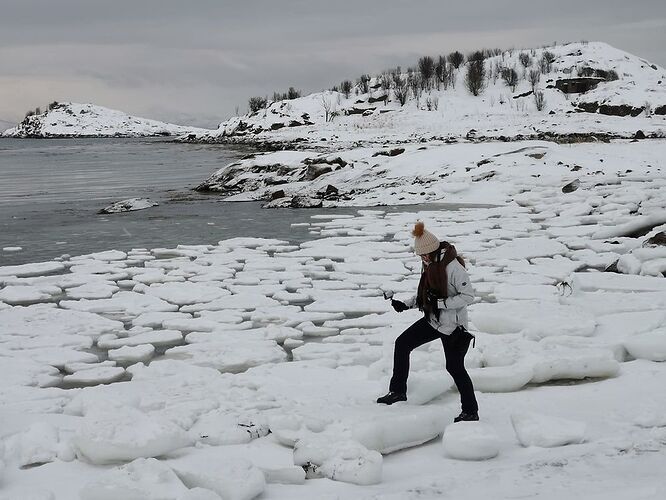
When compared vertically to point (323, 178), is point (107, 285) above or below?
below

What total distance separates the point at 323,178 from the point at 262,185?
2.23 metres

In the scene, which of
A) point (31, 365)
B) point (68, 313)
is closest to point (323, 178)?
point (68, 313)

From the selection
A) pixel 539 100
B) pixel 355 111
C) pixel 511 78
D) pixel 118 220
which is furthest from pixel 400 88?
pixel 118 220

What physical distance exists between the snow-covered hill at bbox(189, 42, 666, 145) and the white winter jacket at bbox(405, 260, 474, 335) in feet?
144

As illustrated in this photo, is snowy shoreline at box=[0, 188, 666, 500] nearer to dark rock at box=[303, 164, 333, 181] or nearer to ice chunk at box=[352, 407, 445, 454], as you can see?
ice chunk at box=[352, 407, 445, 454]

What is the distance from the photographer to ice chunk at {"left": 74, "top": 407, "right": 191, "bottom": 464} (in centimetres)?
425

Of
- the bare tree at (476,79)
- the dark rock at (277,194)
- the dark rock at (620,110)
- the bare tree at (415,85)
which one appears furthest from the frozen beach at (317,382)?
the bare tree at (476,79)

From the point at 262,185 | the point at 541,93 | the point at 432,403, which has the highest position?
the point at 541,93

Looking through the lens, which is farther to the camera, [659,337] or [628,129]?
[628,129]

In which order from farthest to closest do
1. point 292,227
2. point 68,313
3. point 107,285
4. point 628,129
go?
point 628,129 < point 292,227 < point 107,285 < point 68,313

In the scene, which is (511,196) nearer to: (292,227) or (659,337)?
(292,227)

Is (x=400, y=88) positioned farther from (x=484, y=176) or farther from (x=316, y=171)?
(x=484, y=176)

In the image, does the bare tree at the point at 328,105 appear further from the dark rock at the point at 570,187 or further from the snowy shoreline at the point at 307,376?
the snowy shoreline at the point at 307,376

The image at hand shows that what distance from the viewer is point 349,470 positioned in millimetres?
3973
